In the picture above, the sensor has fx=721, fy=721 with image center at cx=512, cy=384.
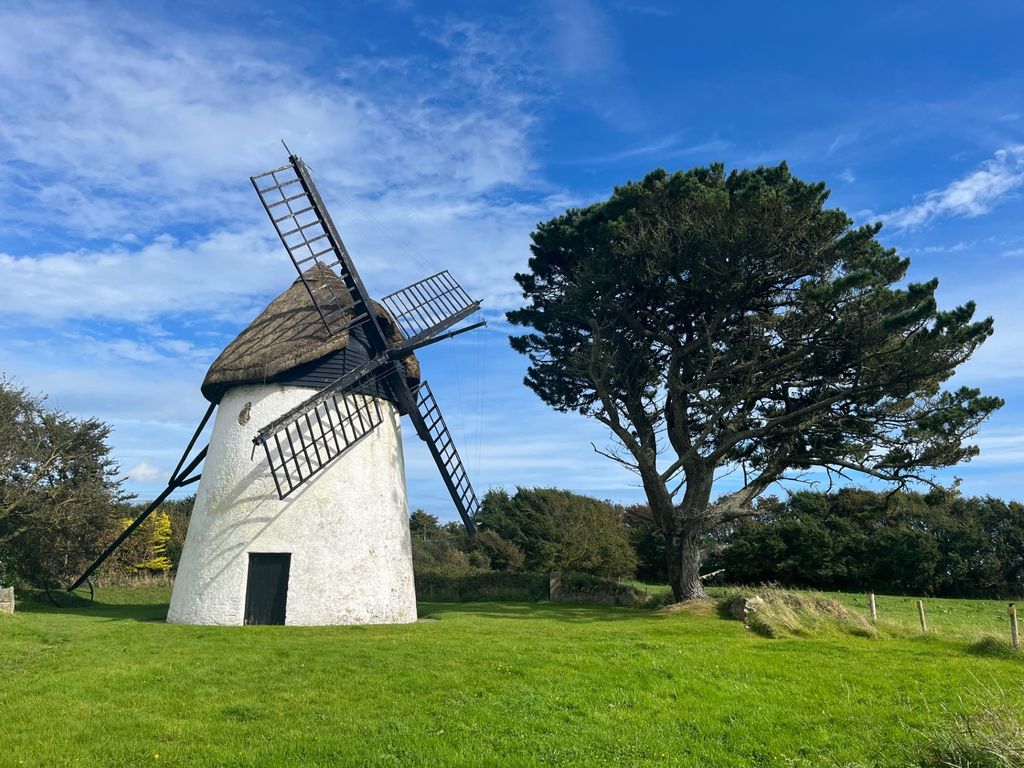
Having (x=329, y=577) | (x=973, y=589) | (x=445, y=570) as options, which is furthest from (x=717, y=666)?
A: (x=973, y=589)

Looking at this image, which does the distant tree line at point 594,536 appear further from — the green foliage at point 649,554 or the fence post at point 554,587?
the fence post at point 554,587

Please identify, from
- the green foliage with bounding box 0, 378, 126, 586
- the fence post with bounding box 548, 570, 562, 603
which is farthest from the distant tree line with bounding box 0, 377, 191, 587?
the fence post with bounding box 548, 570, 562, 603

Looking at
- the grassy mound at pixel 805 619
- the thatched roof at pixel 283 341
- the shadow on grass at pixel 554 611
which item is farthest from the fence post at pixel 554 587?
the thatched roof at pixel 283 341

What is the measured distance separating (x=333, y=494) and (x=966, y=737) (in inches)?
600

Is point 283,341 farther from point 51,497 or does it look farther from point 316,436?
point 51,497

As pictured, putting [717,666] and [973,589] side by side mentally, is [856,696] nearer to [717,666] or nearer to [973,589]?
[717,666]

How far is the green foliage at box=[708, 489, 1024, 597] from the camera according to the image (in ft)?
118

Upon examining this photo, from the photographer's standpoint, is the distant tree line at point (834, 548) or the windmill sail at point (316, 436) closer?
the windmill sail at point (316, 436)

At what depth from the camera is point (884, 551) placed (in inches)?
1430

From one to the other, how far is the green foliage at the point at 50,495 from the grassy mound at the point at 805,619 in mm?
25509

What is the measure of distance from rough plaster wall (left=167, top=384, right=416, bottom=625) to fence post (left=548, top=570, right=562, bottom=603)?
10057 millimetres

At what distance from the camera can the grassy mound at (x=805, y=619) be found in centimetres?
1628

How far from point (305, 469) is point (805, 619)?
42.5ft

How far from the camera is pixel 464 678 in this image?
1053cm
